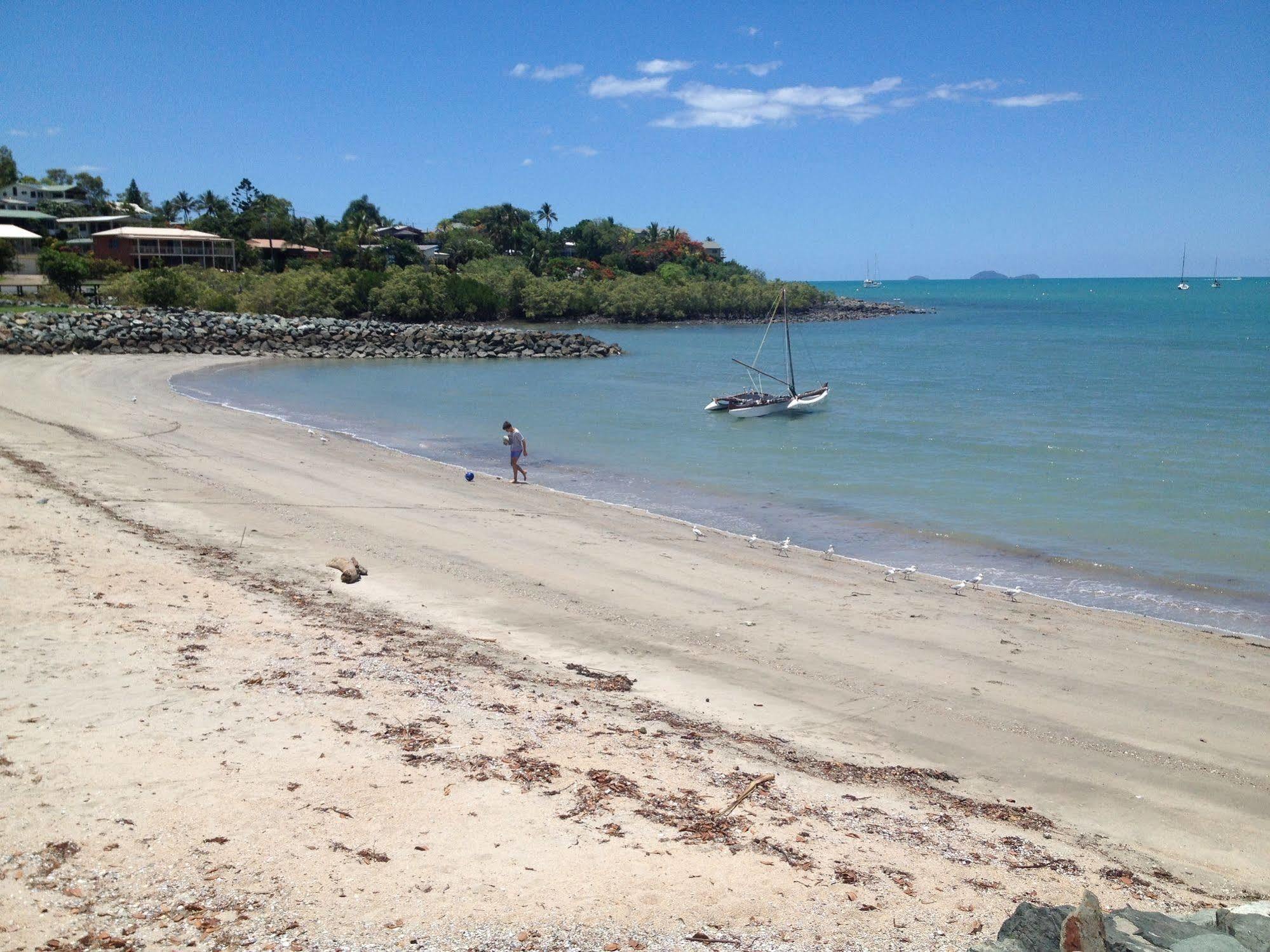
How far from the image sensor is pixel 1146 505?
21531mm

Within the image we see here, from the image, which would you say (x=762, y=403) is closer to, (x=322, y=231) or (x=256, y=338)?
(x=256, y=338)

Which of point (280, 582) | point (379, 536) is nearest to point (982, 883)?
point (280, 582)

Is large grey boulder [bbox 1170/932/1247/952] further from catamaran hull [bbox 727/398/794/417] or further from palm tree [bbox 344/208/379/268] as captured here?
palm tree [bbox 344/208/379/268]

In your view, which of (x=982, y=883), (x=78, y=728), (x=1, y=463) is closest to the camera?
(x=982, y=883)

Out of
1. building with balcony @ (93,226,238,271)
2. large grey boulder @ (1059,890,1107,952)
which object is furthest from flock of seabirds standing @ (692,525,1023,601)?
building with balcony @ (93,226,238,271)

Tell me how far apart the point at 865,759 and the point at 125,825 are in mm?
5608

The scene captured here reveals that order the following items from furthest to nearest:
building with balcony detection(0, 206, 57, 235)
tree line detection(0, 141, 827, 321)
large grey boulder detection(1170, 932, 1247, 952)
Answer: building with balcony detection(0, 206, 57, 235)
tree line detection(0, 141, 827, 321)
large grey boulder detection(1170, 932, 1247, 952)

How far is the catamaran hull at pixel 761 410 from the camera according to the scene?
37938mm

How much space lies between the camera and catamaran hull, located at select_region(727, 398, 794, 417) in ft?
124

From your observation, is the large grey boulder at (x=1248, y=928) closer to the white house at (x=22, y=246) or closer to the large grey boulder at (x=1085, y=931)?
the large grey boulder at (x=1085, y=931)

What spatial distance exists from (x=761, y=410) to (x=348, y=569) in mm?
26895

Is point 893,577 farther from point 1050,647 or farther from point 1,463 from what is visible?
point 1,463

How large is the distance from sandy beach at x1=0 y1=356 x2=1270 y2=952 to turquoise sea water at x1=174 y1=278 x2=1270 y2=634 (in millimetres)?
3831

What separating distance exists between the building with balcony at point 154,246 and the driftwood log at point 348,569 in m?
80.5
